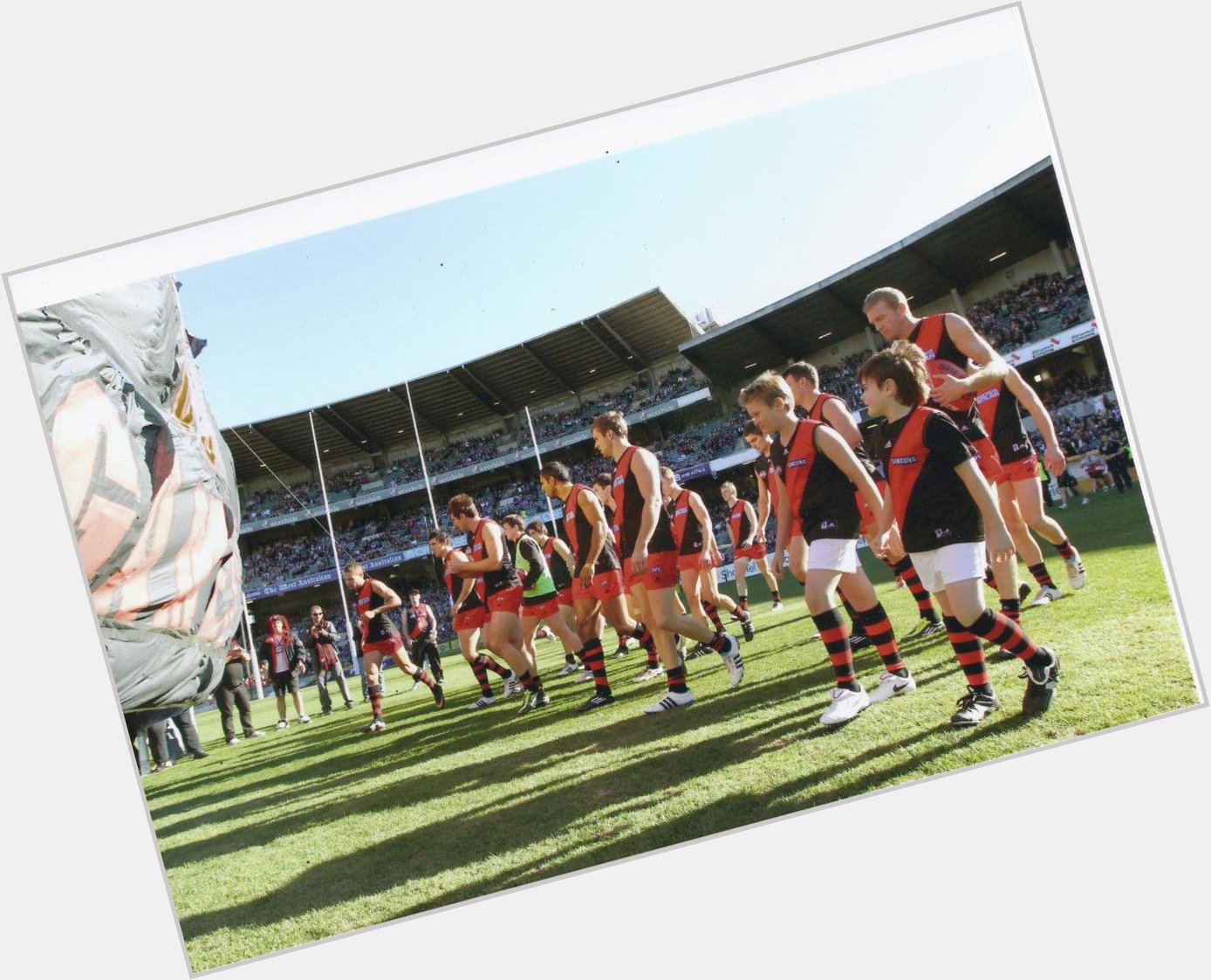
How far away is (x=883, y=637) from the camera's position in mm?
3496

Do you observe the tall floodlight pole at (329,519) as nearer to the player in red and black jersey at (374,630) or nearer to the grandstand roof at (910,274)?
the player in red and black jersey at (374,630)

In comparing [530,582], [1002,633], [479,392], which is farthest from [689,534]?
[479,392]

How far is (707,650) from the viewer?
6.54 metres

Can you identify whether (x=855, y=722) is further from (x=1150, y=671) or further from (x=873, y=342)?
(x=873, y=342)

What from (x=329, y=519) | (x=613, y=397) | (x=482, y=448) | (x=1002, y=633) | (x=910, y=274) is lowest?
(x=1002, y=633)

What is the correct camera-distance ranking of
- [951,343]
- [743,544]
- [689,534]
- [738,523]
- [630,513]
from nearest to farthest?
[951,343] < [630,513] < [689,534] < [743,544] < [738,523]

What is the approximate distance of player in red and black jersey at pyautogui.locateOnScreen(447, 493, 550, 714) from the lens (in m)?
5.95

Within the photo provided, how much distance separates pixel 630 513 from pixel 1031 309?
5393 millimetres

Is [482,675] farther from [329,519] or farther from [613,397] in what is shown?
[613,397]

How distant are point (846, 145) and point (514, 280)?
2.08m

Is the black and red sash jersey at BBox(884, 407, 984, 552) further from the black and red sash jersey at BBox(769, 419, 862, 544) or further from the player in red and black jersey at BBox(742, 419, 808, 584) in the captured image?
the player in red and black jersey at BBox(742, 419, 808, 584)

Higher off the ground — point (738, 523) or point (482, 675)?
point (738, 523)

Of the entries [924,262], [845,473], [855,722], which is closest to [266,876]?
[855,722]

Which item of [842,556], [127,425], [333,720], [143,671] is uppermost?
[127,425]
